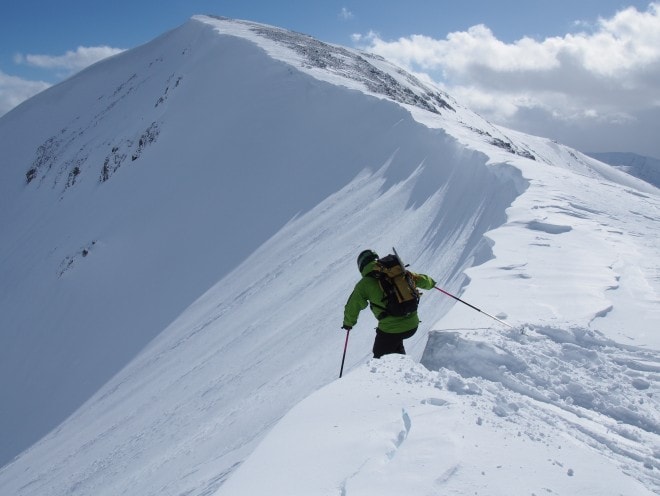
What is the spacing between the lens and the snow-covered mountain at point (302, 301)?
11.8 feet

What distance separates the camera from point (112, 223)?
2664 centimetres

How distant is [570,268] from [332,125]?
17462mm

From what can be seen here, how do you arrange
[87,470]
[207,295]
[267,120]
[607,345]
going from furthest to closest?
[267,120] < [207,295] < [87,470] < [607,345]

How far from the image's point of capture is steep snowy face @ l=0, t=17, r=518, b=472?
14.0 m

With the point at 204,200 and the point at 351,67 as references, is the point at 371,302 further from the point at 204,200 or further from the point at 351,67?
the point at 351,67

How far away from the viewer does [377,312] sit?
19.3 ft

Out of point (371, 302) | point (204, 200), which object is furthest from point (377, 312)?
point (204, 200)

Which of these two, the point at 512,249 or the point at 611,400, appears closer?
the point at 611,400

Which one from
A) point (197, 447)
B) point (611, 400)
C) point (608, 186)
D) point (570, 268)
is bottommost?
point (197, 447)

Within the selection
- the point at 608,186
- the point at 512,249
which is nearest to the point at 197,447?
the point at 512,249

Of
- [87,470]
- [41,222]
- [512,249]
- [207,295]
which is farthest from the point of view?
[41,222]

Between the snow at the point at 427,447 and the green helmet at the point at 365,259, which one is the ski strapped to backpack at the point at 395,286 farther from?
the snow at the point at 427,447

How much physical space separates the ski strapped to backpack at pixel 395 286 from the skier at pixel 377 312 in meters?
0.05

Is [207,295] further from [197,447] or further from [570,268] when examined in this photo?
[570,268]
